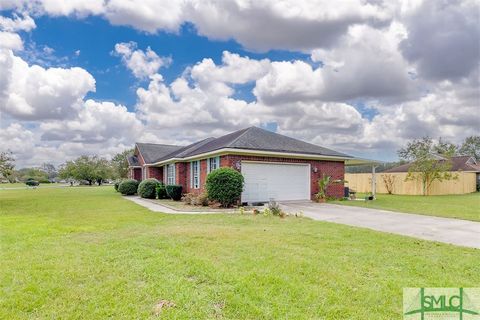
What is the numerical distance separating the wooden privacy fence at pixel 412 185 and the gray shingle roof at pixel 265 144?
1249 cm

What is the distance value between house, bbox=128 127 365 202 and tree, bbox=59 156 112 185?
44670 millimetres

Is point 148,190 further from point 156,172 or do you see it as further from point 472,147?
point 472,147

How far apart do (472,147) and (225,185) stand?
60.7m

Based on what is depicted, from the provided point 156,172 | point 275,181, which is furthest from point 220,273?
point 156,172

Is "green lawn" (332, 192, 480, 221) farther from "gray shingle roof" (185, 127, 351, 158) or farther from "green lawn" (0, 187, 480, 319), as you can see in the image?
"green lawn" (0, 187, 480, 319)

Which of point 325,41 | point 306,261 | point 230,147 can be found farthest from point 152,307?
point 325,41

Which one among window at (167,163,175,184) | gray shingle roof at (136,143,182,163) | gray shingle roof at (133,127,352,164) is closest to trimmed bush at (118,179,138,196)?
gray shingle roof at (136,143,182,163)

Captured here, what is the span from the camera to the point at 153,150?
3122 cm

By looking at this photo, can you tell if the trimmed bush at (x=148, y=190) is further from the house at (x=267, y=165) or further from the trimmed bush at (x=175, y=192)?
the trimmed bush at (x=175, y=192)

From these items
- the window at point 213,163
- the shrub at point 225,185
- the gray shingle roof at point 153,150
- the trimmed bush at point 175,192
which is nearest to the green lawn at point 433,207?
the shrub at point 225,185

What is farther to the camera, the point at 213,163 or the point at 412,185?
the point at 412,185

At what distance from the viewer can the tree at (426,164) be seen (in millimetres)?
26359

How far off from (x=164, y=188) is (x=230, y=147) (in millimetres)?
8316

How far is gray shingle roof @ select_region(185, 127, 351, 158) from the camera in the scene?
51.6 feet
